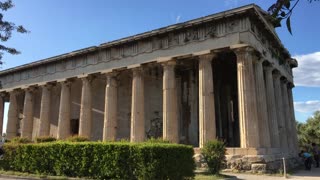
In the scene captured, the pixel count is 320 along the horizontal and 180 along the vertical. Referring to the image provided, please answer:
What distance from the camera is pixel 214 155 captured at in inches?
656

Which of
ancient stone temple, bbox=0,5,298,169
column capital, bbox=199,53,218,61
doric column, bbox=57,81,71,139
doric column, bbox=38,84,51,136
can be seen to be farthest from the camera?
doric column, bbox=38,84,51,136

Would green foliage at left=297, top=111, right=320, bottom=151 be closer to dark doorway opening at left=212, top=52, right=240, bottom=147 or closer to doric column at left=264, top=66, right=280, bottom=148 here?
dark doorway opening at left=212, top=52, right=240, bottom=147

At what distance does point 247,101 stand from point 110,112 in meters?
11.6

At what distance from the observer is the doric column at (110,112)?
26531 millimetres

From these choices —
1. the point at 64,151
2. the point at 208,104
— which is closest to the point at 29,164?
the point at 64,151

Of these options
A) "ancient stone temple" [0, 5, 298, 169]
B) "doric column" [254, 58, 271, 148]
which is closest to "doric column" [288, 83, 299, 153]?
"ancient stone temple" [0, 5, 298, 169]

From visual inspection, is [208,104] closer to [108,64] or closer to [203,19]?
[203,19]

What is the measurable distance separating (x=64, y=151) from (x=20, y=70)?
23881mm

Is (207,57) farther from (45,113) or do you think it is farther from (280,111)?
(45,113)

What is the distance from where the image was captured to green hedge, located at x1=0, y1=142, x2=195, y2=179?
1227 centimetres

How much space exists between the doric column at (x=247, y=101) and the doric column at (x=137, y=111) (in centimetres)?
790

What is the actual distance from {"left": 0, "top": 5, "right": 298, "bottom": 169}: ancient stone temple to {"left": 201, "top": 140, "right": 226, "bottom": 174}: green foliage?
298 cm

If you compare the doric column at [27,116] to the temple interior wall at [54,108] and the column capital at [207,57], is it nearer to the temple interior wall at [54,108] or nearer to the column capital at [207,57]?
the temple interior wall at [54,108]

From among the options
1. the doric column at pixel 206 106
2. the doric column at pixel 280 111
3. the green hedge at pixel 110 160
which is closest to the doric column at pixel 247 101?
the doric column at pixel 206 106
